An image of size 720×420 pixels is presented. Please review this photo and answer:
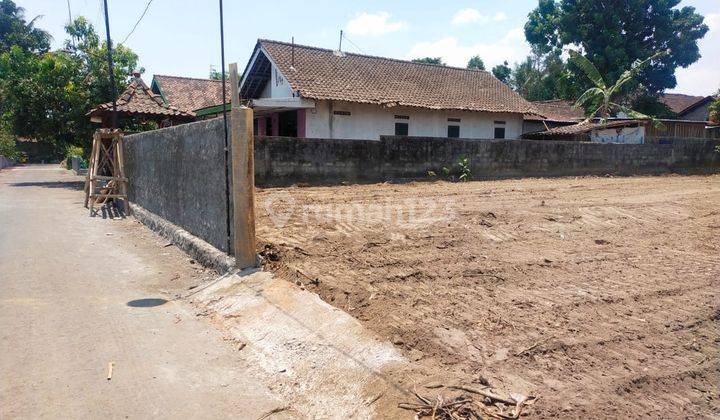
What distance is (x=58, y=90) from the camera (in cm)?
2275

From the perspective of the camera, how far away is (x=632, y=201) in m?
10.8

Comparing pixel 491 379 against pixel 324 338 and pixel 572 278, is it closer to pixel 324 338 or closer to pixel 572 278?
pixel 324 338

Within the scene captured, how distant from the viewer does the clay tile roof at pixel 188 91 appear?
95.1 ft

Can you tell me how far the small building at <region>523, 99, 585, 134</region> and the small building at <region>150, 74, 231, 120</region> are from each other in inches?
674

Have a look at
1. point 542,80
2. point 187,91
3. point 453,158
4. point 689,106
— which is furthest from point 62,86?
point 689,106

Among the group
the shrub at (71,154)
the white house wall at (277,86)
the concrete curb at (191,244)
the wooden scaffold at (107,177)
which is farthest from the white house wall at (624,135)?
the shrub at (71,154)

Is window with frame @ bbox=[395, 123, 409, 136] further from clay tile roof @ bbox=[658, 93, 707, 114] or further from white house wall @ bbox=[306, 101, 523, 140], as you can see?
clay tile roof @ bbox=[658, 93, 707, 114]

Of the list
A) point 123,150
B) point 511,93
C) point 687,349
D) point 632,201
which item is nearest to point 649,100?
point 511,93

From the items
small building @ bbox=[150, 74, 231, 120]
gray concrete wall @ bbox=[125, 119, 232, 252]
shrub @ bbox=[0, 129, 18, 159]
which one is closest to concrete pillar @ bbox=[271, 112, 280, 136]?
small building @ bbox=[150, 74, 231, 120]

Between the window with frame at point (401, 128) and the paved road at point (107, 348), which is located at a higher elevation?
the window with frame at point (401, 128)

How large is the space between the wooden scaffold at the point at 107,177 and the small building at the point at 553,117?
19.3 m

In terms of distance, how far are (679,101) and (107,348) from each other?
47622 mm

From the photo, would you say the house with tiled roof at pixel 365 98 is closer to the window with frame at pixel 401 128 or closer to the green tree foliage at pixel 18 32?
the window with frame at pixel 401 128

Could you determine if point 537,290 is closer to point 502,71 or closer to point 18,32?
point 502,71
